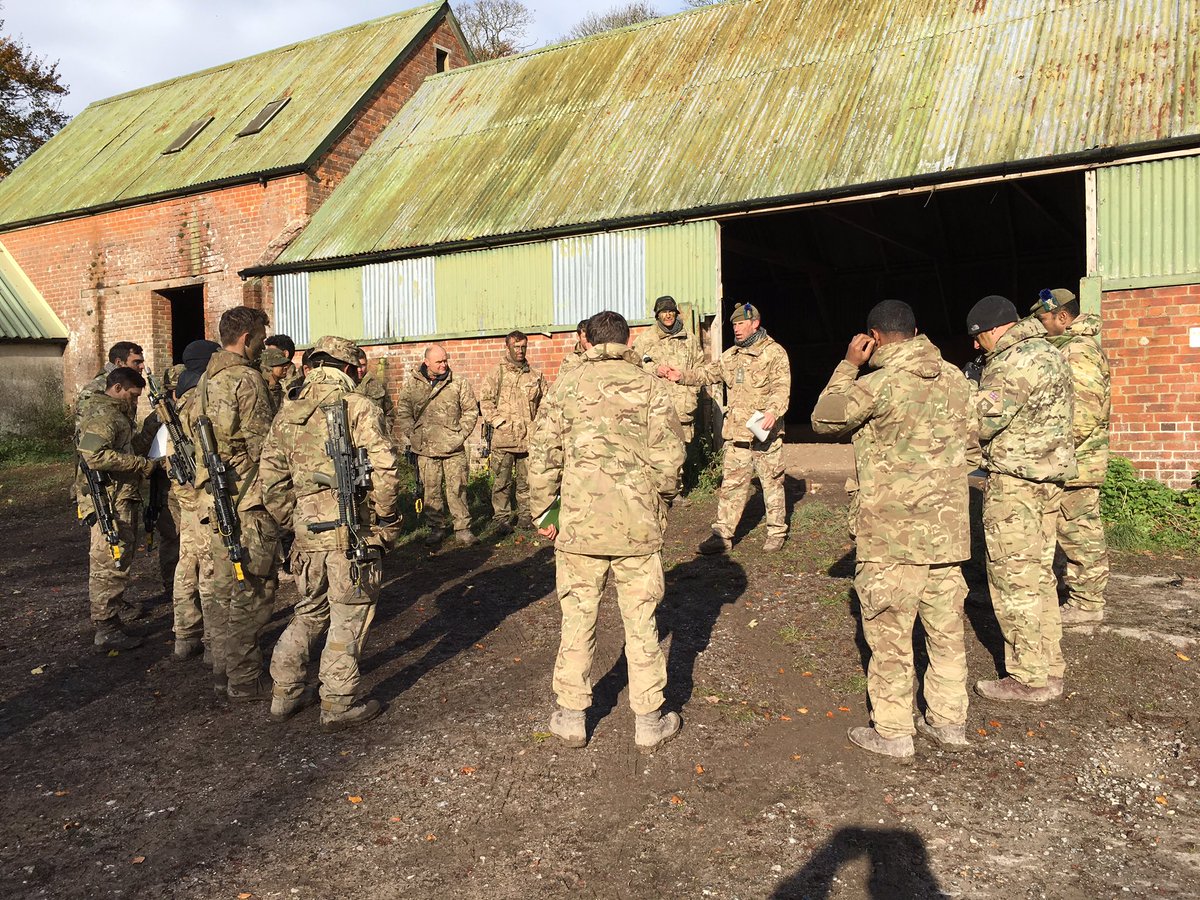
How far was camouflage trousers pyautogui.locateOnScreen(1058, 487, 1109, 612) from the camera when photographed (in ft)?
18.0

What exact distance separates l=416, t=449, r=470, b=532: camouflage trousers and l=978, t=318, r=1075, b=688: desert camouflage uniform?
557 cm

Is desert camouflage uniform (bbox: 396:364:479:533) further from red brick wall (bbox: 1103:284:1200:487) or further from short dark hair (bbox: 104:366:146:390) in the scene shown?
red brick wall (bbox: 1103:284:1200:487)

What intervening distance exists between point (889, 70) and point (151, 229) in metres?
14.0

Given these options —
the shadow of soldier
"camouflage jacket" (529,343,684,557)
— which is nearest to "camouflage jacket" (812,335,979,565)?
"camouflage jacket" (529,343,684,557)

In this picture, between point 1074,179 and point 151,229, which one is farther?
point 151,229

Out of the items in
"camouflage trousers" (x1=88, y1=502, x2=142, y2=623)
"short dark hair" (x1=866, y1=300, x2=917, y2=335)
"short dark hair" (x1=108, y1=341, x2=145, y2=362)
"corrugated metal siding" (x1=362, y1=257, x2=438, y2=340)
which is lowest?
"camouflage trousers" (x1=88, y1=502, x2=142, y2=623)

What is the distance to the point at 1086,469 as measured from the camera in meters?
5.38

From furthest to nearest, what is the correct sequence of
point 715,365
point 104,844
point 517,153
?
point 517,153 < point 715,365 < point 104,844

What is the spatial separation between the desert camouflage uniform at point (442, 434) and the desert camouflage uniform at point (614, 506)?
184 inches

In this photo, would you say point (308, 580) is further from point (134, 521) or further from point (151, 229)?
point (151, 229)

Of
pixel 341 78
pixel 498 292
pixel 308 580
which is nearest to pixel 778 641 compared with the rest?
pixel 308 580

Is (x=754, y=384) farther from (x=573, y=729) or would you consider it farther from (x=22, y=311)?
(x=22, y=311)

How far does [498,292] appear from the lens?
1233 centimetres

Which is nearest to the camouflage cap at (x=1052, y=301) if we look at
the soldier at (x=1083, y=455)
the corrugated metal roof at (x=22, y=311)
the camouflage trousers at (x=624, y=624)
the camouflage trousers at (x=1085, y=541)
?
the soldier at (x=1083, y=455)
